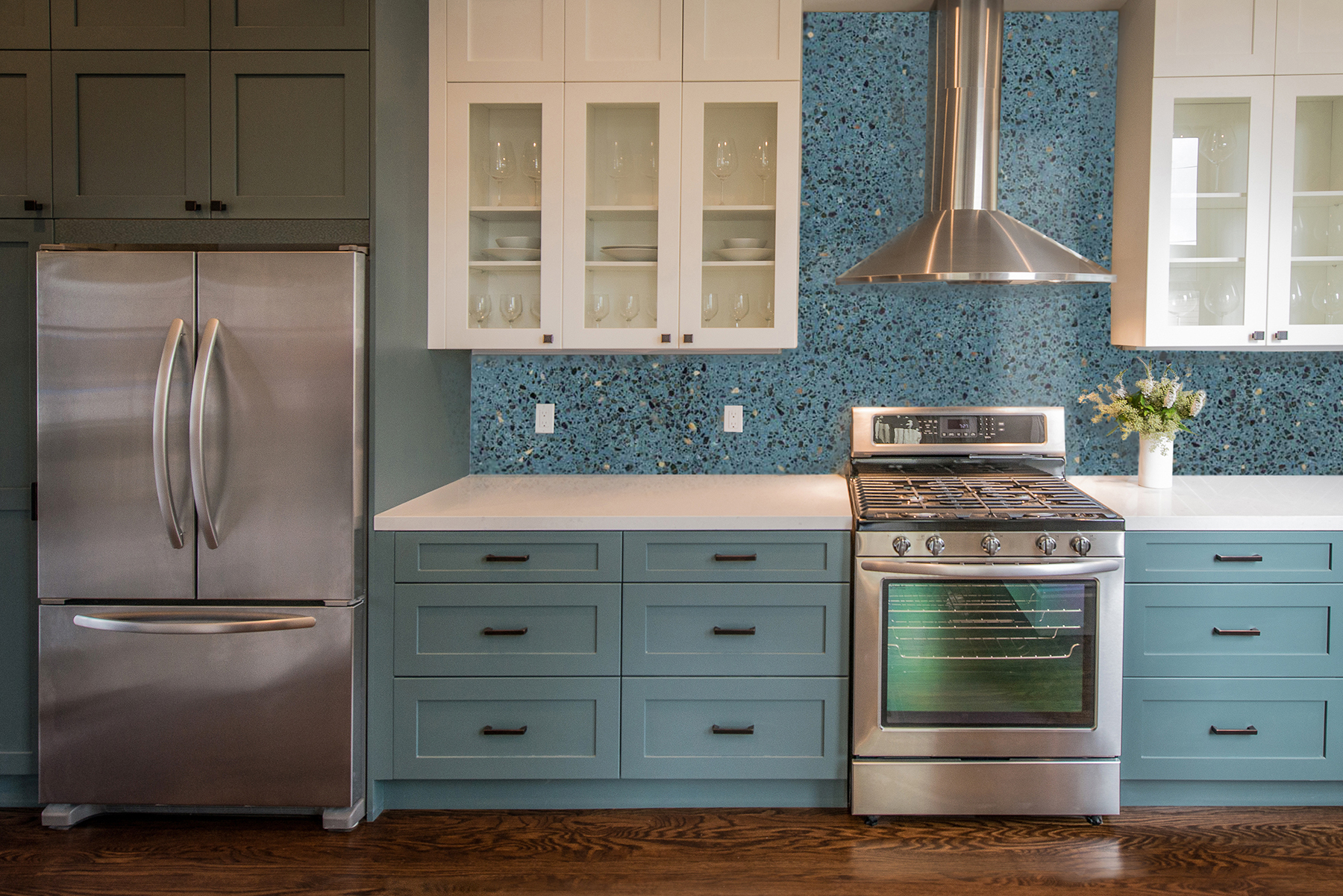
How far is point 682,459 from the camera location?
126 inches

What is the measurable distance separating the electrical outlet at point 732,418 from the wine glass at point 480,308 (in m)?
0.87

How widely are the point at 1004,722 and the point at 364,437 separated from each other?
1842 millimetres

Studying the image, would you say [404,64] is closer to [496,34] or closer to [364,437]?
[496,34]

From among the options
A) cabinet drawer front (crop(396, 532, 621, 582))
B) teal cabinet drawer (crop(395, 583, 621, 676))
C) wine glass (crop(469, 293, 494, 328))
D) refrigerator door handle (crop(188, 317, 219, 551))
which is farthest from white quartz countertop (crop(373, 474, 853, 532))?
wine glass (crop(469, 293, 494, 328))

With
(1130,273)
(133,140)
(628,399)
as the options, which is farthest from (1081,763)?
(133,140)

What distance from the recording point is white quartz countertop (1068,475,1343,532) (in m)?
2.46

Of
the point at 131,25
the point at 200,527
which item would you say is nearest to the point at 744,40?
the point at 131,25

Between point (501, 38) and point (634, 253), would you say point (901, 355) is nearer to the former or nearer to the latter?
point (634, 253)

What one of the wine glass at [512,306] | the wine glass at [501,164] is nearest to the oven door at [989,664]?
the wine glass at [512,306]

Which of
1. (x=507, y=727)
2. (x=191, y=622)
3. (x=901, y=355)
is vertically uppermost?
(x=901, y=355)

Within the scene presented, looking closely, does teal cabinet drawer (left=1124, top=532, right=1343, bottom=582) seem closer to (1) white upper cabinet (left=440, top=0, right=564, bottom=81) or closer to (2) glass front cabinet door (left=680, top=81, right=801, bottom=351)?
(2) glass front cabinet door (left=680, top=81, right=801, bottom=351)

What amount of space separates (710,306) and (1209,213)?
1.53 m

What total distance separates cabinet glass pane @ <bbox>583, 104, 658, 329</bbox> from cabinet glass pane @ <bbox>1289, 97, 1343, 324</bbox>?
1941 millimetres

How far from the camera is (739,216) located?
2857mm
